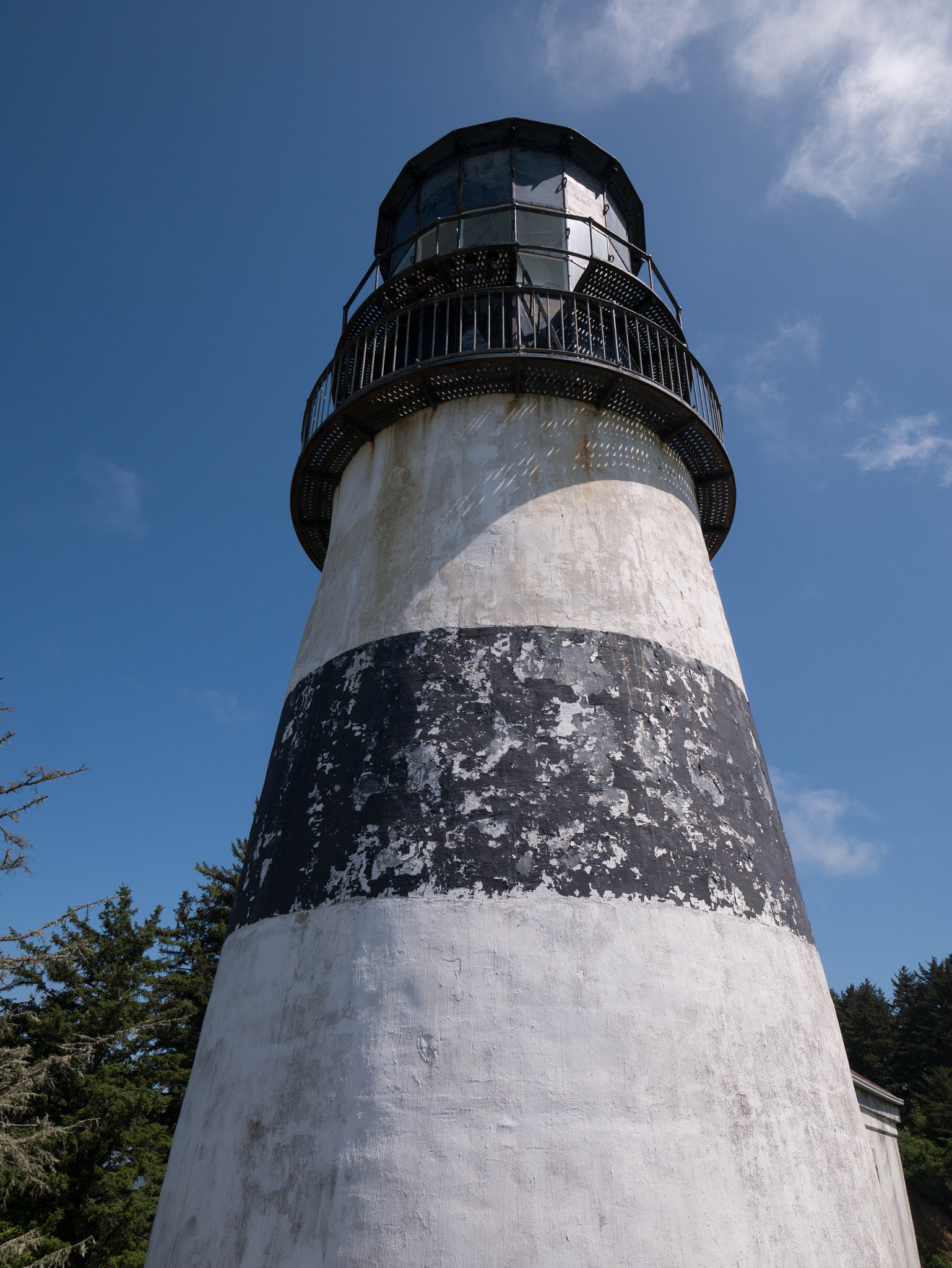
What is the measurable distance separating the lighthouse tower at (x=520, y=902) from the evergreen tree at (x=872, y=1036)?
37953mm

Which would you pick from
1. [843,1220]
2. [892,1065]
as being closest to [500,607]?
[843,1220]

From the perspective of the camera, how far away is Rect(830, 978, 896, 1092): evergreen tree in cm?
3925

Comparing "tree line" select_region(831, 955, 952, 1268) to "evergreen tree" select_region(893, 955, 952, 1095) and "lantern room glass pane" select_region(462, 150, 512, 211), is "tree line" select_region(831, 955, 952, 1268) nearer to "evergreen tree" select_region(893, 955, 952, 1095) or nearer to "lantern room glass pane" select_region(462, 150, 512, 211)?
"evergreen tree" select_region(893, 955, 952, 1095)

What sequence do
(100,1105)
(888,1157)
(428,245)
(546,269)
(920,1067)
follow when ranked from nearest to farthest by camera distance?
(888,1157)
(546,269)
(428,245)
(100,1105)
(920,1067)

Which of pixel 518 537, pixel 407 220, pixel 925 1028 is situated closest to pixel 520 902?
pixel 518 537

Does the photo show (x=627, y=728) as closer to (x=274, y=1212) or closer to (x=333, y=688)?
(x=333, y=688)

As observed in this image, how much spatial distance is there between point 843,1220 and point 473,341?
29.5ft

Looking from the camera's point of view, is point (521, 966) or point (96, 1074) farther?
point (96, 1074)

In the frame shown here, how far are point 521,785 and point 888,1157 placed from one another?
339 inches

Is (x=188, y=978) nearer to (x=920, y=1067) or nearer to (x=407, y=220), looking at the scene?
(x=407, y=220)

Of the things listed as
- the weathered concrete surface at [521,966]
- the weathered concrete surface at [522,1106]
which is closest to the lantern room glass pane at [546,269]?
the weathered concrete surface at [521,966]

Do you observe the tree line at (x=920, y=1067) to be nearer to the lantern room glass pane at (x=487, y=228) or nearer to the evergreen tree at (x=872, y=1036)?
the evergreen tree at (x=872, y=1036)

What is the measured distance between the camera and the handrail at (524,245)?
952 cm

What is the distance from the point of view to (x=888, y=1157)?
10297 mm
